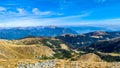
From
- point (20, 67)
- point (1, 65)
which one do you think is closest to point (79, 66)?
point (20, 67)

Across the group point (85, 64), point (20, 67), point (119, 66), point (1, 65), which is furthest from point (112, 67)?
point (1, 65)

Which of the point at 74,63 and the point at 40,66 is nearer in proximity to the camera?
the point at 40,66

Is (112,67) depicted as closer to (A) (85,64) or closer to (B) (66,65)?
(A) (85,64)

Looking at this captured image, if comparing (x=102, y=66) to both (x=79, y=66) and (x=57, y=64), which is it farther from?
(x=57, y=64)

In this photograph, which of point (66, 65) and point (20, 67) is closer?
point (20, 67)

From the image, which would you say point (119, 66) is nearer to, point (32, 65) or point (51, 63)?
point (51, 63)

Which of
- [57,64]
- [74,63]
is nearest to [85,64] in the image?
[74,63]

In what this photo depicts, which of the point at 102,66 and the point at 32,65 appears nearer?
the point at 32,65
